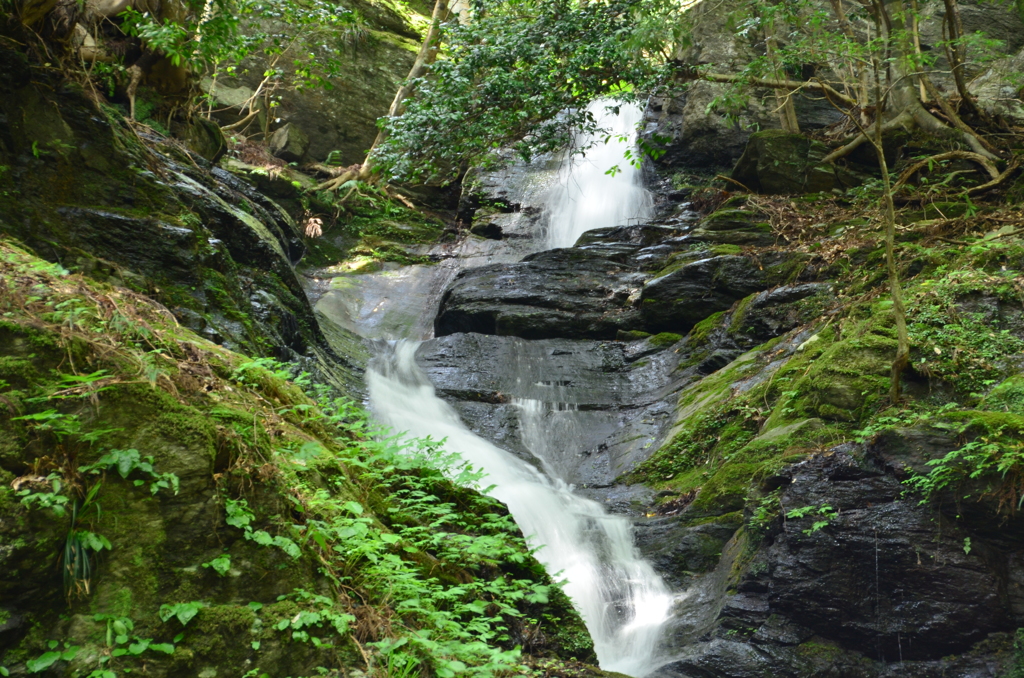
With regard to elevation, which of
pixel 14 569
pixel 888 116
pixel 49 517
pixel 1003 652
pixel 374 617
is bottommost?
pixel 1003 652

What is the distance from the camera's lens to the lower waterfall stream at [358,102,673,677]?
241 inches

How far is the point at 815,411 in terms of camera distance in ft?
22.6

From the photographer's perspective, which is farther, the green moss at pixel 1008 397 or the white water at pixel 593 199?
the white water at pixel 593 199

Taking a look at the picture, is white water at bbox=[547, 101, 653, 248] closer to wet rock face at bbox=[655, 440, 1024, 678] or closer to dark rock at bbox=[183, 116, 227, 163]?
dark rock at bbox=[183, 116, 227, 163]

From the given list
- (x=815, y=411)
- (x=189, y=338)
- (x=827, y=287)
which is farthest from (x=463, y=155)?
(x=189, y=338)

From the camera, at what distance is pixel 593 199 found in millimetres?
17578

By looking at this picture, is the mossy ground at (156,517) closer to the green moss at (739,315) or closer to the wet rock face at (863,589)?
the wet rock face at (863,589)

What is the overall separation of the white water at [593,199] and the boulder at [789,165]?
10.1ft

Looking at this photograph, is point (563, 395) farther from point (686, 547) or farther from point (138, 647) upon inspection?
point (138, 647)

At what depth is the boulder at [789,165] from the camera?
14062 millimetres

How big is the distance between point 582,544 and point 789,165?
10311mm

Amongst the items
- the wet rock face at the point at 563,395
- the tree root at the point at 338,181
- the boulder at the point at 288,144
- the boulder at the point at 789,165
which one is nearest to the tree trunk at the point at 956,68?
the boulder at the point at 789,165

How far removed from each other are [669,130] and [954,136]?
8.44 meters

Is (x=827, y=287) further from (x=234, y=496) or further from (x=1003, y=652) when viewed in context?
(x=234, y=496)
